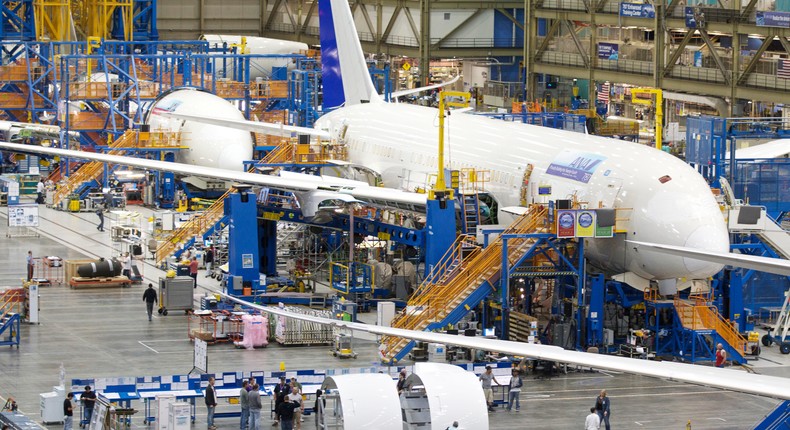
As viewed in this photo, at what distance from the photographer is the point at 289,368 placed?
43344mm

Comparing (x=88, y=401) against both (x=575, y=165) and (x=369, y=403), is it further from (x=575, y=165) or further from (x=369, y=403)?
(x=575, y=165)

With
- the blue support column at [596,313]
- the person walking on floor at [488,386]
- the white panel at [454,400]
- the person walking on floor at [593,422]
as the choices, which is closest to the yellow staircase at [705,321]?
the blue support column at [596,313]

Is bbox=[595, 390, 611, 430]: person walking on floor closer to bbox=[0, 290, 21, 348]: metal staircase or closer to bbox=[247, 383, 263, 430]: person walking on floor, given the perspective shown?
bbox=[247, 383, 263, 430]: person walking on floor

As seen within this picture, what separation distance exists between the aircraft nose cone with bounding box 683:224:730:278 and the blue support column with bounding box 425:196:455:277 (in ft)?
24.7

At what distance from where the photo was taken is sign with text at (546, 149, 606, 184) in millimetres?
47809

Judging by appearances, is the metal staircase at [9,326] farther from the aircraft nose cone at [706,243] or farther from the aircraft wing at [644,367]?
the aircraft wing at [644,367]

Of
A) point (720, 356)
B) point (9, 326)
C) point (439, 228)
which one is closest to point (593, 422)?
point (720, 356)

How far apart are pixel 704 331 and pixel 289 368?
39.3ft

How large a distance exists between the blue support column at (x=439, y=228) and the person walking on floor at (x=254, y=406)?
513 inches

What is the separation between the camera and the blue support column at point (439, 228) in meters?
48.3

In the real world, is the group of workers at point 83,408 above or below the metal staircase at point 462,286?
below

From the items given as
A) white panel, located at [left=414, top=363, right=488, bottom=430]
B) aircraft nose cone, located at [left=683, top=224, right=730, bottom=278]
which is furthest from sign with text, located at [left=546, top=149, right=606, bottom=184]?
white panel, located at [left=414, top=363, right=488, bottom=430]

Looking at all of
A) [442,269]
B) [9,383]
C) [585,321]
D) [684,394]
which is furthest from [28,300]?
[684,394]

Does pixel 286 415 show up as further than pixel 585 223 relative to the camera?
No
